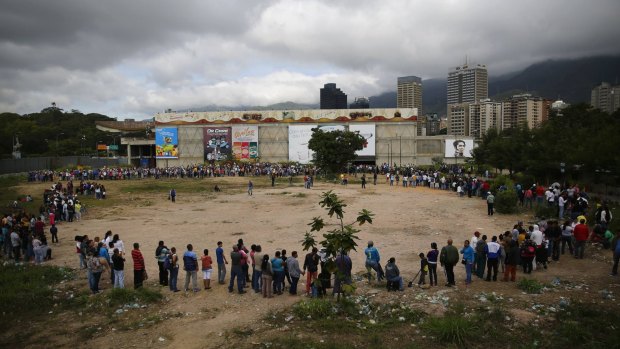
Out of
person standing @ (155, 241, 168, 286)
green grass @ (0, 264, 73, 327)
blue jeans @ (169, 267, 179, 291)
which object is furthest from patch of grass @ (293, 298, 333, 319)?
green grass @ (0, 264, 73, 327)

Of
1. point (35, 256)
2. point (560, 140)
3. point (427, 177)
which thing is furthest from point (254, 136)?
point (35, 256)

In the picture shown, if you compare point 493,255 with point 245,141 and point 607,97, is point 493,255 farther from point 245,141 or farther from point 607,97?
point 607,97

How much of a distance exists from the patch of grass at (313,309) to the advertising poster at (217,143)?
57363mm

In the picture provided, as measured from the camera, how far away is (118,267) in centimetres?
1076

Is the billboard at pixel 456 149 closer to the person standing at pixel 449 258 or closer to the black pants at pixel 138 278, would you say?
the person standing at pixel 449 258

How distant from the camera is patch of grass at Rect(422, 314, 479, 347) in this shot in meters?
7.76

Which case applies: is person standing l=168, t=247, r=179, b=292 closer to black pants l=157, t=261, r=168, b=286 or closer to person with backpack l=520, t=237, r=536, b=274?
black pants l=157, t=261, r=168, b=286

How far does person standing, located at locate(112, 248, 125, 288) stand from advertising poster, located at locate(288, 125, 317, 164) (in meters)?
54.5

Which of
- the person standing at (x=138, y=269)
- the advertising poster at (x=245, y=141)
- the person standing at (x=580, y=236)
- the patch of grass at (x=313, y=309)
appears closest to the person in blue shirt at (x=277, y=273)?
the patch of grass at (x=313, y=309)

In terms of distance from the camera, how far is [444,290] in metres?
10.2

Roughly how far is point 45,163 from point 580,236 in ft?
181

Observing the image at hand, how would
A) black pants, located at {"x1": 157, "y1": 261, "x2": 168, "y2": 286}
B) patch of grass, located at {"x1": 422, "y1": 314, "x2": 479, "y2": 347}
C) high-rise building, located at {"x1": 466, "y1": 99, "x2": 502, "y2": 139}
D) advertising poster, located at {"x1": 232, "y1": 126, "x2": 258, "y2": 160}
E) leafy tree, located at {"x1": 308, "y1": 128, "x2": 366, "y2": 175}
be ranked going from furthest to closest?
high-rise building, located at {"x1": 466, "y1": 99, "x2": 502, "y2": 139} → advertising poster, located at {"x1": 232, "y1": 126, "x2": 258, "y2": 160} → leafy tree, located at {"x1": 308, "y1": 128, "x2": 366, "y2": 175} → black pants, located at {"x1": 157, "y1": 261, "x2": 168, "y2": 286} → patch of grass, located at {"x1": 422, "y1": 314, "x2": 479, "y2": 347}

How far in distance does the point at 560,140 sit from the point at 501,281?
78.4 ft

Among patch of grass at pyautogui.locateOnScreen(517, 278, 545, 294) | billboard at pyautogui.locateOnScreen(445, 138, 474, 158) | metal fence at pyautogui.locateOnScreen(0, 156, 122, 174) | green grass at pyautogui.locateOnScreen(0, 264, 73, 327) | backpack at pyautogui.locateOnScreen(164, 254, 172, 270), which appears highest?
billboard at pyautogui.locateOnScreen(445, 138, 474, 158)
